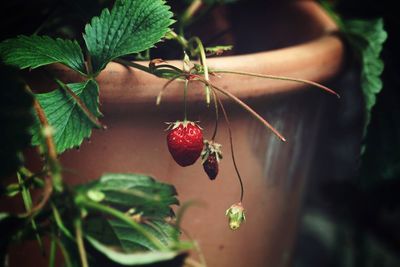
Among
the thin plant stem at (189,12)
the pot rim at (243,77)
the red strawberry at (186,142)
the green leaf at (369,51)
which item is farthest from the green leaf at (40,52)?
the green leaf at (369,51)

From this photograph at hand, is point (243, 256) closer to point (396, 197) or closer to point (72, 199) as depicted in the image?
point (72, 199)

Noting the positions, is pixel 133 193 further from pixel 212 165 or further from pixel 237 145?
pixel 237 145

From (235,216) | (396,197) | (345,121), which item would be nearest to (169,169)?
(235,216)

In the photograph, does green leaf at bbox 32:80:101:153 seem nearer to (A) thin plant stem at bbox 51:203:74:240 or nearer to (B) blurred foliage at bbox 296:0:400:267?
(A) thin plant stem at bbox 51:203:74:240

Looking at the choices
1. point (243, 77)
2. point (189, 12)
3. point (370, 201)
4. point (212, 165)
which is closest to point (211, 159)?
point (212, 165)

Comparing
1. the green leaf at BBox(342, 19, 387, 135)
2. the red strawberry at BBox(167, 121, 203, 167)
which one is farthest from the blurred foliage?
the red strawberry at BBox(167, 121, 203, 167)

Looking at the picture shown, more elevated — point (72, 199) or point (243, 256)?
point (72, 199)
